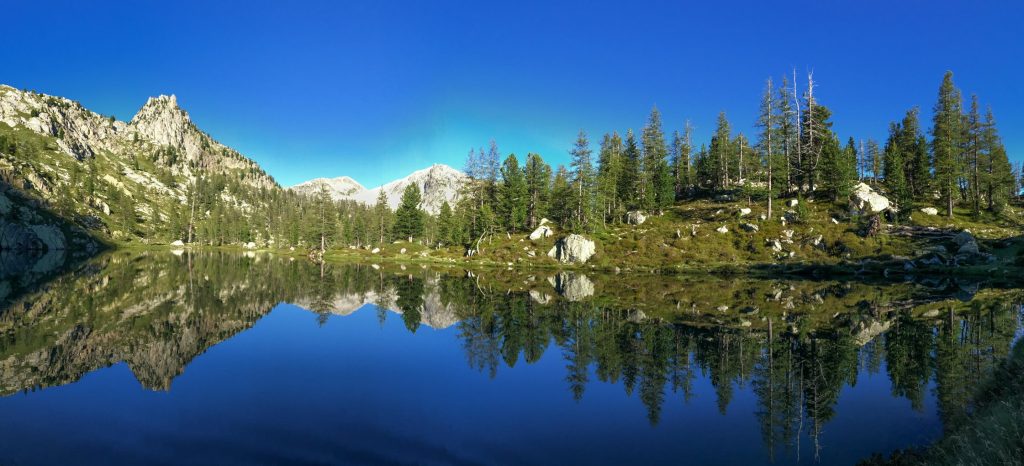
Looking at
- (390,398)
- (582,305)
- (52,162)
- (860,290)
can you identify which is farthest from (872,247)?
(52,162)

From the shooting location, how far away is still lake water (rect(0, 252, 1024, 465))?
1160cm

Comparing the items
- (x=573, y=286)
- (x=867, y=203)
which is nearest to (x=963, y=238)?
(x=867, y=203)

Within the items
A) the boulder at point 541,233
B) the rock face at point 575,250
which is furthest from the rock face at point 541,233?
the rock face at point 575,250

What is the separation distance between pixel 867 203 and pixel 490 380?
261 feet

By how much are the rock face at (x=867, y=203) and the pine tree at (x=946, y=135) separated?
12.6 metres

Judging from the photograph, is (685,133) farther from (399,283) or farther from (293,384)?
(293,384)

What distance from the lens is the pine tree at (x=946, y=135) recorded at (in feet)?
243

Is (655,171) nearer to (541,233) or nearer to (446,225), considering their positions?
(541,233)

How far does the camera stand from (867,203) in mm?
70562

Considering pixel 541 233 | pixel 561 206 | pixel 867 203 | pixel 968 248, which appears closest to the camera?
pixel 968 248

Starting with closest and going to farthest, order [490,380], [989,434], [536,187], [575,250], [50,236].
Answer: [989,434], [490,380], [575,250], [536,187], [50,236]

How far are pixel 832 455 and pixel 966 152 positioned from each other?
100055 mm

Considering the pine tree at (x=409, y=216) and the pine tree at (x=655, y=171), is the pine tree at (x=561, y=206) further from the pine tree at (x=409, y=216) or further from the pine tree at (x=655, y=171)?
the pine tree at (x=409, y=216)

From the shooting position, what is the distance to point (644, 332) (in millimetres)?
25000
